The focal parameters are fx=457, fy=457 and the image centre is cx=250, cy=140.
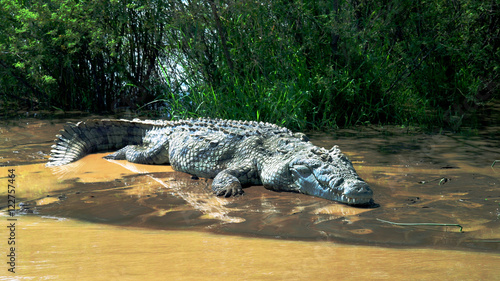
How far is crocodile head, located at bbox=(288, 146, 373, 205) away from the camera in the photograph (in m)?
3.64

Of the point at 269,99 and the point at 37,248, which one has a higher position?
the point at 269,99

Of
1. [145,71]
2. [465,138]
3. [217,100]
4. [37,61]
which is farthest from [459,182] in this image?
[37,61]

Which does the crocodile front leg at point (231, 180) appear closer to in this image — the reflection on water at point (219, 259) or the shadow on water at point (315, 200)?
the shadow on water at point (315, 200)

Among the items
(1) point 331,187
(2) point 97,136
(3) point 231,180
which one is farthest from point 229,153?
(2) point 97,136

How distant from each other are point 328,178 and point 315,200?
225mm

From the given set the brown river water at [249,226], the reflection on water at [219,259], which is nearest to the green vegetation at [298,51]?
the brown river water at [249,226]

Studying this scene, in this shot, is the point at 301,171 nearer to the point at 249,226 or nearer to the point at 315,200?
the point at 315,200

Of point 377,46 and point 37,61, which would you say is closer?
point 377,46

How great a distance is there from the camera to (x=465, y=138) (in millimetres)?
6453

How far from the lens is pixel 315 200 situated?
155 inches

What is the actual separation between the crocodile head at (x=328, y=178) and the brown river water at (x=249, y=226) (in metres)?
0.09

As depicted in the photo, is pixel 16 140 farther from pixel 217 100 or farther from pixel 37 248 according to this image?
pixel 37 248

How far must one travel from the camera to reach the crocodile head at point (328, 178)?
143 inches

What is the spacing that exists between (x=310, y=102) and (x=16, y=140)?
453 centimetres
